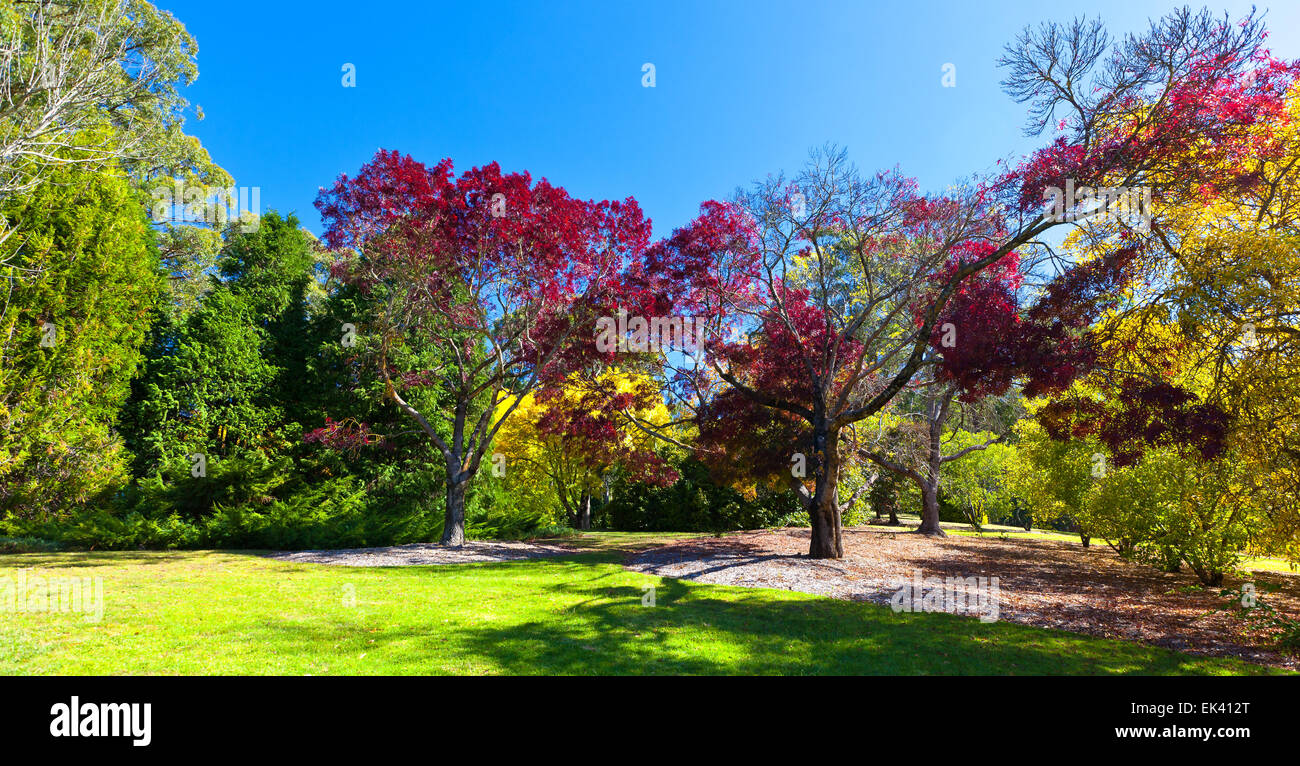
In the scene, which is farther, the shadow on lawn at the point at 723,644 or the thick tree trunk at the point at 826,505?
the thick tree trunk at the point at 826,505

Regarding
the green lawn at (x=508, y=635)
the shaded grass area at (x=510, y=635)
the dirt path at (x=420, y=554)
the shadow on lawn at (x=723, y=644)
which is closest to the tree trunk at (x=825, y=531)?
the shaded grass area at (x=510, y=635)

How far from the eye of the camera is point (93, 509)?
12.4 metres

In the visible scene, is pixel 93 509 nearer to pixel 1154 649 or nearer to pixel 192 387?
pixel 192 387

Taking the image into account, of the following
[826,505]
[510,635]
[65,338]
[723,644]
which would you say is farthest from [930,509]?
[65,338]

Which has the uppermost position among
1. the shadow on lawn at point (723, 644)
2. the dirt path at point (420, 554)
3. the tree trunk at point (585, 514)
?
the shadow on lawn at point (723, 644)

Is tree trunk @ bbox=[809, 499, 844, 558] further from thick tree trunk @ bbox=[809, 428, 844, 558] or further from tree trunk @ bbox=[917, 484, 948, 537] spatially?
tree trunk @ bbox=[917, 484, 948, 537]

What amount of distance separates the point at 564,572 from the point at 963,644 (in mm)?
6433

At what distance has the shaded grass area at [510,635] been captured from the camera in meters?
4.40

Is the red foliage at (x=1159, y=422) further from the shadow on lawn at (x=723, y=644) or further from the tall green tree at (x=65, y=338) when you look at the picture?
the tall green tree at (x=65, y=338)

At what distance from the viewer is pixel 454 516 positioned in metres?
13.6

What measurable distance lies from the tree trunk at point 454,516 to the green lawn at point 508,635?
5406mm

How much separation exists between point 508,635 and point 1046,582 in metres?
9.32
